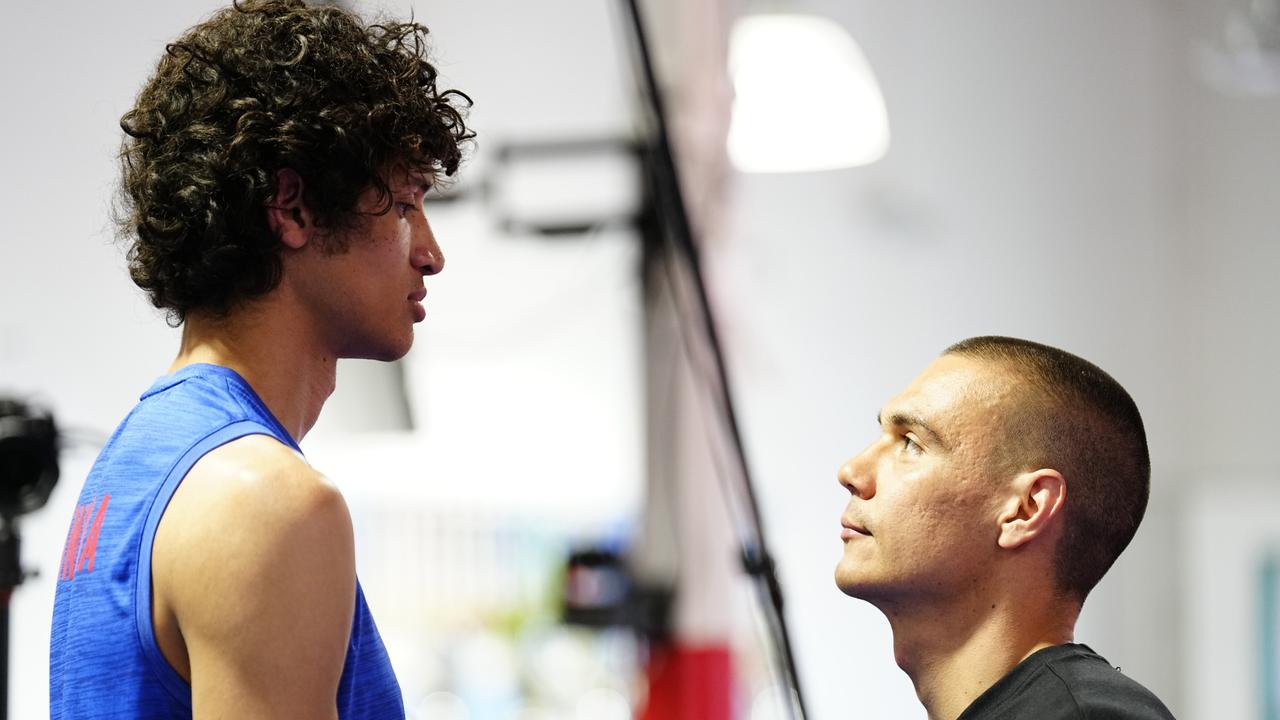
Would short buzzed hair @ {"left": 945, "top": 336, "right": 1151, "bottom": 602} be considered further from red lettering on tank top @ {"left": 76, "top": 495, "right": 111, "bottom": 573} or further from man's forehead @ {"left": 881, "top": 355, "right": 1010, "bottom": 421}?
red lettering on tank top @ {"left": 76, "top": 495, "right": 111, "bottom": 573}

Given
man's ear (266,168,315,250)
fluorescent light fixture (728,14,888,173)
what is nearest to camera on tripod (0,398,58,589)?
man's ear (266,168,315,250)

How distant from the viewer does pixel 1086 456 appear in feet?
4.09

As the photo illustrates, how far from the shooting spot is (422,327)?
3414 millimetres

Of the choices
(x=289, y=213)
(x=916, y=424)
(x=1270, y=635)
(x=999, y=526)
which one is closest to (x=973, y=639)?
(x=999, y=526)

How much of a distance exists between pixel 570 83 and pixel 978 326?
153cm

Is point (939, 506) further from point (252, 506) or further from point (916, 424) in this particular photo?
point (252, 506)

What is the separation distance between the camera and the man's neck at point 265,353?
37.9 inches

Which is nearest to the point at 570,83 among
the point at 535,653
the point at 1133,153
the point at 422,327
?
the point at 422,327

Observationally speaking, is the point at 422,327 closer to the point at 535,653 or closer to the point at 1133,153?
the point at 535,653

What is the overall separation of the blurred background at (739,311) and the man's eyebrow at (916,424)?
967mm

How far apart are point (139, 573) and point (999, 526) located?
31.2 inches

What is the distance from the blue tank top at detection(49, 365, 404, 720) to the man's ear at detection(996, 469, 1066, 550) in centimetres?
62

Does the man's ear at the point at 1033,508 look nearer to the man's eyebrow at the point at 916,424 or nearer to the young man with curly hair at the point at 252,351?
the man's eyebrow at the point at 916,424

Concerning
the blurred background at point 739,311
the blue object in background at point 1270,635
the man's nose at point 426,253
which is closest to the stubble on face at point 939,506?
the man's nose at point 426,253
